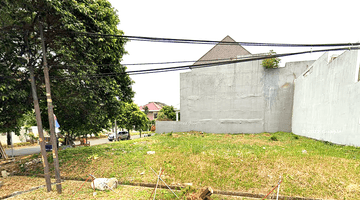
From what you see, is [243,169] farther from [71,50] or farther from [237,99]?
[237,99]

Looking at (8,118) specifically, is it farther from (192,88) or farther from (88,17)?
(192,88)

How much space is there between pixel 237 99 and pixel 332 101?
840 cm

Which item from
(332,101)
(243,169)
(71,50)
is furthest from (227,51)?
(71,50)

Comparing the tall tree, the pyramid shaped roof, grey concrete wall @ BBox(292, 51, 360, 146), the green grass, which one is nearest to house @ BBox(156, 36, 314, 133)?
grey concrete wall @ BBox(292, 51, 360, 146)

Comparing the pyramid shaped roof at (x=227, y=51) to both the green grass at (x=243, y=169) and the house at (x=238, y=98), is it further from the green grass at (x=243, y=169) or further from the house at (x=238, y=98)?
the green grass at (x=243, y=169)

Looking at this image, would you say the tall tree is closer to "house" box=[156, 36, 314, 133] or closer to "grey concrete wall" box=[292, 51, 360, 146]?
"house" box=[156, 36, 314, 133]

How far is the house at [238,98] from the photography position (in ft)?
51.3

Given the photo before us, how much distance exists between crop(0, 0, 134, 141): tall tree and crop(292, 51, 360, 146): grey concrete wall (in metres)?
11.1

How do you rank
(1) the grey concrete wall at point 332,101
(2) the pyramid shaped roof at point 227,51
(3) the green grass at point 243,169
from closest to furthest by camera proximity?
(3) the green grass at point 243,169
(1) the grey concrete wall at point 332,101
(2) the pyramid shaped roof at point 227,51

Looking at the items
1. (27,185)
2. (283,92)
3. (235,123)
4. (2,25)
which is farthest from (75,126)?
(283,92)

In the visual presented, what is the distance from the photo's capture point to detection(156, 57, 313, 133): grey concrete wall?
15664 millimetres

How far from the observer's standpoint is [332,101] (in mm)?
8922

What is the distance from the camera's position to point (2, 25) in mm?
5734

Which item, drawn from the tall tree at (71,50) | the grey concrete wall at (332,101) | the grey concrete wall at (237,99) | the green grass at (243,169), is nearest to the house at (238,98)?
the grey concrete wall at (237,99)
